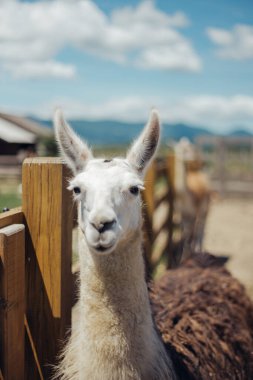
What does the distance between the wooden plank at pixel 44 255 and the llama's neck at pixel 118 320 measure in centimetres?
16

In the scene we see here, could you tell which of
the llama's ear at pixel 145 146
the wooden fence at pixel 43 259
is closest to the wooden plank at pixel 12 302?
the wooden fence at pixel 43 259

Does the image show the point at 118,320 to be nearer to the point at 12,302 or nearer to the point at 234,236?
the point at 12,302

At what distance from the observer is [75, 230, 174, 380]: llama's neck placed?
205 cm

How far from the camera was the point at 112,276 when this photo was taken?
7.20 ft

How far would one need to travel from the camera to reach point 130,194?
220 cm

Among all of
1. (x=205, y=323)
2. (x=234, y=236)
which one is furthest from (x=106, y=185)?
(x=234, y=236)

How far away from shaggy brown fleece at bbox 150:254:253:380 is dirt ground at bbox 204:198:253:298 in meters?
2.57

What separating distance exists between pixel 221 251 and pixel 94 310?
7.32 m

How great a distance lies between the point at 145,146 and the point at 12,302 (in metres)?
0.98

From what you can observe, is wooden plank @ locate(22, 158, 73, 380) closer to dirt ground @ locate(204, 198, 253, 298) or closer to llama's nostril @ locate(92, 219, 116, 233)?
llama's nostril @ locate(92, 219, 116, 233)

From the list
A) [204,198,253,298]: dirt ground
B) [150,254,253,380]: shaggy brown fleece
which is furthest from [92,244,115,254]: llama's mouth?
[204,198,253,298]: dirt ground

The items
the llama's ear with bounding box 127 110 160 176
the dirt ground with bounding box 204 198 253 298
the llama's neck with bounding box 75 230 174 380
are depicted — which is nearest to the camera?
the llama's neck with bounding box 75 230 174 380

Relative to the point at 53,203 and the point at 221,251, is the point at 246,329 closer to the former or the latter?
the point at 53,203

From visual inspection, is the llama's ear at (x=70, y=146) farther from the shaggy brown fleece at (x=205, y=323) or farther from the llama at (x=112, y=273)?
the shaggy brown fleece at (x=205, y=323)
